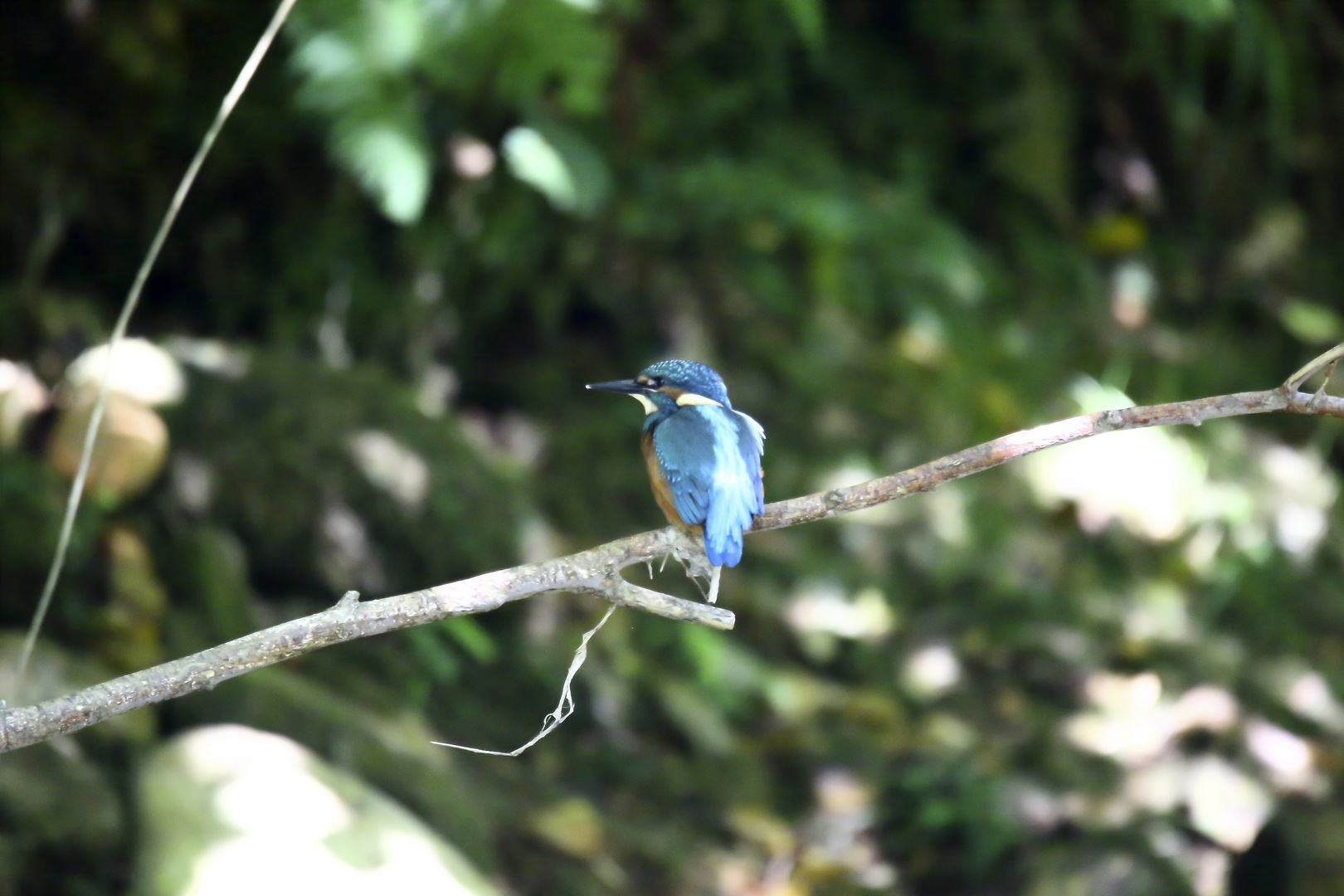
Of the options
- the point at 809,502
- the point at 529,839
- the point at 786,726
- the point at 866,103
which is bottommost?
the point at 809,502

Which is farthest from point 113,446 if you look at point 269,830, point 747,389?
point 747,389

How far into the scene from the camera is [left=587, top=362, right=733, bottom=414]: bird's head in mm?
2508

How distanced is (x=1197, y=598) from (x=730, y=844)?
2.75 metres

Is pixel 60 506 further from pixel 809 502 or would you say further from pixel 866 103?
pixel 866 103

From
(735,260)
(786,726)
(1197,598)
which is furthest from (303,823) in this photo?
(1197,598)

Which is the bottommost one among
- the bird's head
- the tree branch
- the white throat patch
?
the tree branch

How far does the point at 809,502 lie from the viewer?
1.89 meters

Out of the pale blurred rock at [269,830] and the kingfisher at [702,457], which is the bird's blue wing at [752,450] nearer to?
the kingfisher at [702,457]

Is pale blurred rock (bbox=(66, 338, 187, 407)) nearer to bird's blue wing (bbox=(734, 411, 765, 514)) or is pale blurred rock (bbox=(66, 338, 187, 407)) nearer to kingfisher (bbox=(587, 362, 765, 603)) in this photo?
kingfisher (bbox=(587, 362, 765, 603))

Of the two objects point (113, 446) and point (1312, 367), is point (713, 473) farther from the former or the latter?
point (113, 446)

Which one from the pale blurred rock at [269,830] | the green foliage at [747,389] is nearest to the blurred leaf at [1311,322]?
the green foliage at [747,389]

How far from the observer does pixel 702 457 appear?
87.0 inches

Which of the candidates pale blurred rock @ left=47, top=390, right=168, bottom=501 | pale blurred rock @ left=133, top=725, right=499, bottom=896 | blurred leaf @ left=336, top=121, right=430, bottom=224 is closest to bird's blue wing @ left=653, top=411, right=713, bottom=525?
pale blurred rock @ left=133, top=725, right=499, bottom=896

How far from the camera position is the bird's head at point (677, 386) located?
251cm
